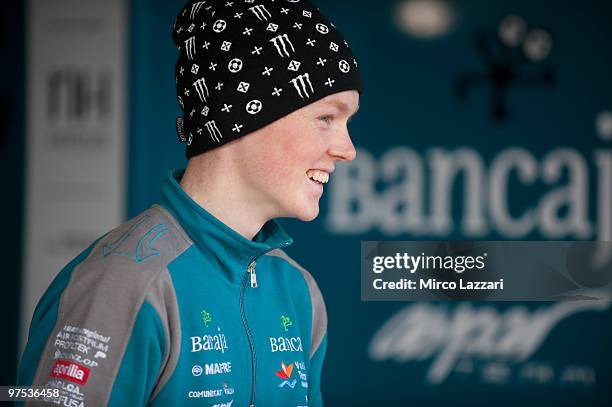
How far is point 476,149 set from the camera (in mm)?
3258

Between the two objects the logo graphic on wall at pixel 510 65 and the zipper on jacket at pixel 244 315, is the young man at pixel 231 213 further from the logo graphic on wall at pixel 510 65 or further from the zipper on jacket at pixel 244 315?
the logo graphic on wall at pixel 510 65

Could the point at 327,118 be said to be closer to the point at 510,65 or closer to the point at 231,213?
the point at 231,213

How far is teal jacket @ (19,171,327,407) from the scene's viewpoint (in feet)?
3.32

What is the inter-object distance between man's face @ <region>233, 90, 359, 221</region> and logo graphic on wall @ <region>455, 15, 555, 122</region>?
7.19ft

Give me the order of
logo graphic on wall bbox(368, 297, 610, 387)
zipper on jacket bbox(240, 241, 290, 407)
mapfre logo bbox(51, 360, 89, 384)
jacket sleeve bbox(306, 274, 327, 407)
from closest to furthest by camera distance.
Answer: mapfre logo bbox(51, 360, 89, 384) → zipper on jacket bbox(240, 241, 290, 407) → jacket sleeve bbox(306, 274, 327, 407) → logo graphic on wall bbox(368, 297, 610, 387)

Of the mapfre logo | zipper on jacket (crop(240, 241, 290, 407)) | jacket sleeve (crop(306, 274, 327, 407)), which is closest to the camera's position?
the mapfre logo

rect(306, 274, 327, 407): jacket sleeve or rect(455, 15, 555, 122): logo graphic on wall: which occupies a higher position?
rect(455, 15, 555, 122): logo graphic on wall

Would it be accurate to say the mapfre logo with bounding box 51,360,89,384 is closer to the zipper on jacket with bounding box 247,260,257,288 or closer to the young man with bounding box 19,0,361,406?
the young man with bounding box 19,0,361,406

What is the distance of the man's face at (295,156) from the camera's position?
1161mm

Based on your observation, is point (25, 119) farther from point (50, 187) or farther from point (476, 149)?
point (476, 149)

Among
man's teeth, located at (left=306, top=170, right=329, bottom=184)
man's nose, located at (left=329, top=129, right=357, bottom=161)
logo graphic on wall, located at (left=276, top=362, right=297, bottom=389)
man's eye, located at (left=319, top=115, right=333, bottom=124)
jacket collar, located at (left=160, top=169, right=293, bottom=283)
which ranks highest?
man's eye, located at (left=319, top=115, right=333, bottom=124)

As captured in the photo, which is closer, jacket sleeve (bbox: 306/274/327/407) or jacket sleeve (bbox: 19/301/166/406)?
jacket sleeve (bbox: 19/301/166/406)

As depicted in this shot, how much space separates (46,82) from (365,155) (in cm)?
134

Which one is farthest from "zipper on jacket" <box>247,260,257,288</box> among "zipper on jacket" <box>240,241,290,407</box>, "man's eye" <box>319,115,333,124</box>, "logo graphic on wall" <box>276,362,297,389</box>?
"man's eye" <box>319,115,333,124</box>
